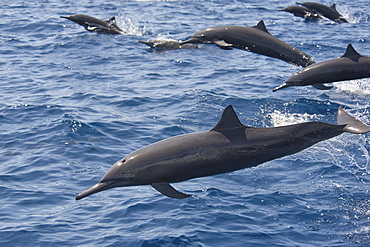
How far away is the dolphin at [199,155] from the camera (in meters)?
7.73

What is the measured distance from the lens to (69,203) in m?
9.40

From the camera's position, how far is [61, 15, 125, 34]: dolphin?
880 inches

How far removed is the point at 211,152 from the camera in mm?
7766

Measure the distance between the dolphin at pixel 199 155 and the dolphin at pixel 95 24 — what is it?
15.2 meters

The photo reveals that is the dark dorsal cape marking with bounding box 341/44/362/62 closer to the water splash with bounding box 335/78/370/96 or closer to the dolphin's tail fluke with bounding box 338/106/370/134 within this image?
the water splash with bounding box 335/78/370/96

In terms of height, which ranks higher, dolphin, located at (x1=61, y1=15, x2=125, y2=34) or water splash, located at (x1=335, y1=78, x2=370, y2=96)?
dolphin, located at (x1=61, y1=15, x2=125, y2=34)

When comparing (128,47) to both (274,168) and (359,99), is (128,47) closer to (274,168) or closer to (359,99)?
(359,99)

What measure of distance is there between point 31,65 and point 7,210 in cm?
1010

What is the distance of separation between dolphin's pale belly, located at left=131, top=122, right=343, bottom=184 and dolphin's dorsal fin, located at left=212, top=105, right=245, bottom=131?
0.32ft

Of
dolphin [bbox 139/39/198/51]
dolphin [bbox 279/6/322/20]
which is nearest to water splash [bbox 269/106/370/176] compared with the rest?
dolphin [bbox 139/39/198/51]

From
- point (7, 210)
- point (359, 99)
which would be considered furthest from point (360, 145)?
point (7, 210)

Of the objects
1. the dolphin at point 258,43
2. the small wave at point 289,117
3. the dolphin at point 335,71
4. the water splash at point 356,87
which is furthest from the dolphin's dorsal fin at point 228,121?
the water splash at point 356,87

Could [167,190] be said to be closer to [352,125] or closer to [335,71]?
[352,125]

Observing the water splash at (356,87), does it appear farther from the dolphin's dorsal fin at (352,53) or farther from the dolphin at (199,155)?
the dolphin at (199,155)
